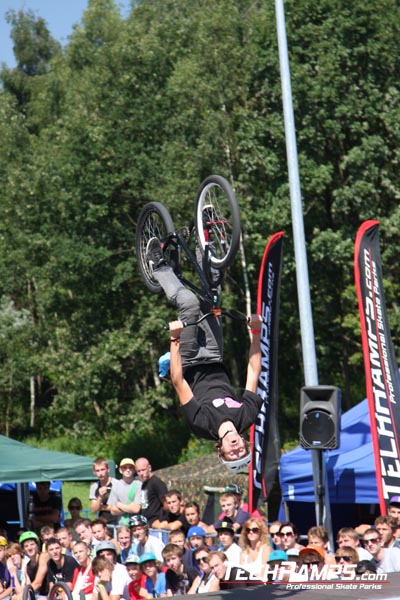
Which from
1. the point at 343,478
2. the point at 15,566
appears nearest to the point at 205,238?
the point at 15,566

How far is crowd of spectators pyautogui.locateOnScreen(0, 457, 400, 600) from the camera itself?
33.4 feet

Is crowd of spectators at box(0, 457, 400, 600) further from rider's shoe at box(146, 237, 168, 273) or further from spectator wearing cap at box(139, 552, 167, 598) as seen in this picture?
rider's shoe at box(146, 237, 168, 273)

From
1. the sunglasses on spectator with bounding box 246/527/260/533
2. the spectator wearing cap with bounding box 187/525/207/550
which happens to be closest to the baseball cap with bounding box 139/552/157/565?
the spectator wearing cap with bounding box 187/525/207/550

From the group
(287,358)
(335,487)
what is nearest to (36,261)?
(287,358)

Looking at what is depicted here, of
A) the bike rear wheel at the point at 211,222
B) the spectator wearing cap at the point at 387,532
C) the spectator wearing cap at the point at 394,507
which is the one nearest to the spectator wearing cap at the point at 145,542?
the spectator wearing cap at the point at 387,532

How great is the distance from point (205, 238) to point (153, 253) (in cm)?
105

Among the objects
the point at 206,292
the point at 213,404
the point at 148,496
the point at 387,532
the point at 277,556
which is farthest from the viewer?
the point at 148,496

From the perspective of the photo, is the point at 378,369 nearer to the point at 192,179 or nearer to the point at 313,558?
the point at 313,558

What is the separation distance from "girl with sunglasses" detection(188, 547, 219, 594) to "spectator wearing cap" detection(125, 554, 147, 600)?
22.4 inches

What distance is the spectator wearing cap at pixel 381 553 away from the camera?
10.7 m

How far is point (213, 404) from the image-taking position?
26.5ft

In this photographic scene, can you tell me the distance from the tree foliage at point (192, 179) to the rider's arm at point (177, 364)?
1988 centimetres

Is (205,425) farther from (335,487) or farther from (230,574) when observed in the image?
(335,487)

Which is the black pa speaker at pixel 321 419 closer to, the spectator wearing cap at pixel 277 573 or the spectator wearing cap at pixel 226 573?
the spectator wearing cap at pixel 226 573
